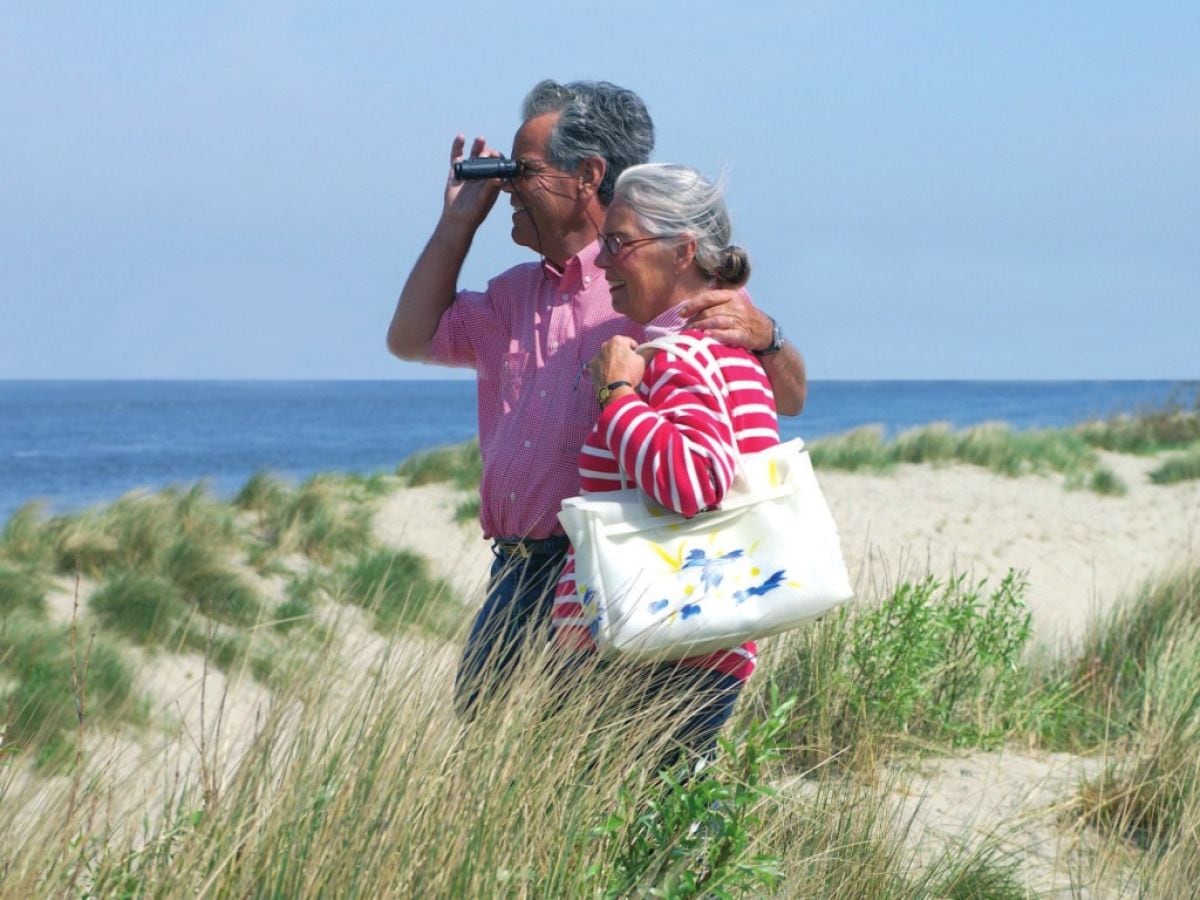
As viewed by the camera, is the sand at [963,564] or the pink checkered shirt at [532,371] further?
the sand at [963,564]

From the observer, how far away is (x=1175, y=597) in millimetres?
6508

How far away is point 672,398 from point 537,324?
0.67 metres

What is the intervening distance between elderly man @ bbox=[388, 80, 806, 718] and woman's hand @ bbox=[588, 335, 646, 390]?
0.35 metres

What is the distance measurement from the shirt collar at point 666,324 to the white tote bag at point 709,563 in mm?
147

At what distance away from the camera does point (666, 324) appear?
2.83 metres

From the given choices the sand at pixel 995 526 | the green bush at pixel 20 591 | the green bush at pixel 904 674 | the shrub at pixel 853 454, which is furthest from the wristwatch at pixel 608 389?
the shrub at pixel 853 454

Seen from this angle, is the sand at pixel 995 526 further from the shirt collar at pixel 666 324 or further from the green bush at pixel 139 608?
the shirt collar at pixel 666 324

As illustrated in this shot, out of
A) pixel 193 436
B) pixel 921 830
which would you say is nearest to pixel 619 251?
pixel 921 830

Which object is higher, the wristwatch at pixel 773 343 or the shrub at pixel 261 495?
the wristwatch at pixel 773 343

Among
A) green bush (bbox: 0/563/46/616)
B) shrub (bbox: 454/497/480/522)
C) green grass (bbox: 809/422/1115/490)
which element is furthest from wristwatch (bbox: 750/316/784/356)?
green grass (bbox: 809/422/1115/490)

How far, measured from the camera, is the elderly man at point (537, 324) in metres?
3.08

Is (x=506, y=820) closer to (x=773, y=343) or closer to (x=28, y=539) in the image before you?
(x=773, y=343)

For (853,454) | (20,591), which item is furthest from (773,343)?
(853,454)

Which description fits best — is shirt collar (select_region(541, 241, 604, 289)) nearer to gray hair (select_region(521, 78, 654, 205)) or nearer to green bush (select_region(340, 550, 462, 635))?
gray hair (select_region(521, 78, 654, 205))
